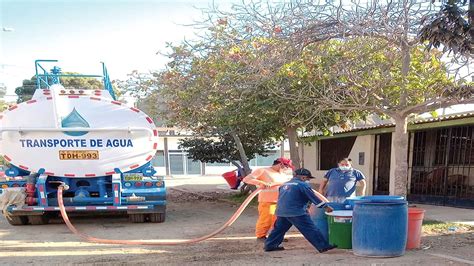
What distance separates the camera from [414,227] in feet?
21.5

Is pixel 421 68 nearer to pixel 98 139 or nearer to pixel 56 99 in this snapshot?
pixel 98 139

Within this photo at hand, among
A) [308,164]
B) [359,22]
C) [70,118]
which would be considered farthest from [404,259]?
[308,164]

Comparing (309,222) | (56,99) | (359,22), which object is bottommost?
(309,222)

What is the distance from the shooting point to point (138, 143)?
9391 mm

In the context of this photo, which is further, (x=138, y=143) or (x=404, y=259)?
(x=138, y=143)

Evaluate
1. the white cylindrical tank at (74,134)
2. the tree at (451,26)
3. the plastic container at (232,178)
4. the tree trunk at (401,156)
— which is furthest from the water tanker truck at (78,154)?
the plastic container at (232,178)

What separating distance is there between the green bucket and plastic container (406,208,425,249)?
82 centimetres

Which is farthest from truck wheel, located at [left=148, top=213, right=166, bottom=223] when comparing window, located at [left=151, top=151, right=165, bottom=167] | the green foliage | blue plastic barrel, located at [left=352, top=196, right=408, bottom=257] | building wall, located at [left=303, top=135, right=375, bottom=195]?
window, located at [left=151, top=151, right=165, bottom=167]

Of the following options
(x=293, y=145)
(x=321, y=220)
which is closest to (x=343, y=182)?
(x=321, y=220)

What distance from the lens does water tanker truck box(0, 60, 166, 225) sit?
8.92 metres

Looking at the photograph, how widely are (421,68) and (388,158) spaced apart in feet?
21.2

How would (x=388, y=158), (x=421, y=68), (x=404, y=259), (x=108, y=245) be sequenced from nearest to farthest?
(x=404, y=259), (x=108, y=245), (x=421, y=68), (x=388, y=158)

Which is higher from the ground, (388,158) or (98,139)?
(98,139)

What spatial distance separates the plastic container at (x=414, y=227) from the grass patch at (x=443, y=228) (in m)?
1.60
